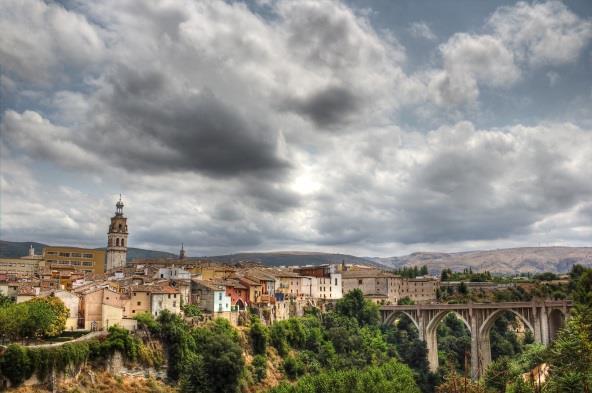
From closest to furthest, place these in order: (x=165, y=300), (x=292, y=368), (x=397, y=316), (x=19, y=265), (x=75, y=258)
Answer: (x=165, y=300) < (x=292, y=368) < (x=397, y=316) < (x=19, y=265) < (x=75, y=258)

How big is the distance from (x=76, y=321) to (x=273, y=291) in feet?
119

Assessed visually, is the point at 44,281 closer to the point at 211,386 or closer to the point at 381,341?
the point at 211,386

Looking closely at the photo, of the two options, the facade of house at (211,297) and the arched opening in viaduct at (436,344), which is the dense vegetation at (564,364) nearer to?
the arched opening in viaduct at (436,344)

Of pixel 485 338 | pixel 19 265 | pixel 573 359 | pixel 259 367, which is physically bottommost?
pixel 259 367

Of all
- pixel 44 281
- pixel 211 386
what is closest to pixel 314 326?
pixel 211 386

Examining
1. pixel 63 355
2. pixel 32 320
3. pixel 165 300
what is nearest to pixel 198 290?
pixel 165 300

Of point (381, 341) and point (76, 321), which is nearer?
point (76, 321)

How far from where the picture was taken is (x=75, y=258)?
107000mm

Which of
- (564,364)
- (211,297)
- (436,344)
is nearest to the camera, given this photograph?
(564,364)

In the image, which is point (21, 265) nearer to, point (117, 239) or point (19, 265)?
point (19, 265)

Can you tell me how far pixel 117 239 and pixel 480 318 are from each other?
65.5 meters

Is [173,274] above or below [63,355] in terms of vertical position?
above

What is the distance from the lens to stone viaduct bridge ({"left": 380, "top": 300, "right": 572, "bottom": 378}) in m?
78.9

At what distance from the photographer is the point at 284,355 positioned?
7144 centimetres
